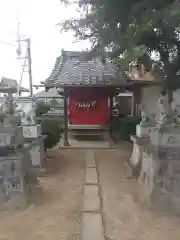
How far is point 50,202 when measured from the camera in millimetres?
5594

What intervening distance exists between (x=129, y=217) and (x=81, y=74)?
910cm

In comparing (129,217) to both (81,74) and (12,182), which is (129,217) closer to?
(12,182)

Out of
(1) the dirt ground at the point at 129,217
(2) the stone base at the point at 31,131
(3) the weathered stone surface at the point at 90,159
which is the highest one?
(2) the stone base at the point at 31,131

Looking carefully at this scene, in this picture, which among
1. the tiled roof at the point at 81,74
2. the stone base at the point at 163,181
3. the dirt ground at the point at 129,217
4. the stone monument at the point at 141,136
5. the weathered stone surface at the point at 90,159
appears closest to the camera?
the dirt ground at the point at 129,217

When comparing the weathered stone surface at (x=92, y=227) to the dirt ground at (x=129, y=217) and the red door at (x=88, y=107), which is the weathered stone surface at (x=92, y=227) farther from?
the red door at (x=88, y=107)

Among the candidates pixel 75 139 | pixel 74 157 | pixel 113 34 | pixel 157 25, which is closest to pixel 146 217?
pixel 157 25

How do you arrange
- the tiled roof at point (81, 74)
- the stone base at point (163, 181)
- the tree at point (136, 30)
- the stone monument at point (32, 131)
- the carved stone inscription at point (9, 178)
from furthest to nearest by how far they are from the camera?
Answer: 1. the tiled roof at point (81, 74)
2. the stone monument at point (32, 131)
3. the carved stone inscription at point (9, 178)
4. the stone base at point (163, 181)
5. the tree at point (136, 30)

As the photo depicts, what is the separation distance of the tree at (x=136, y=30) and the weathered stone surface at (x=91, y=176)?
2723 mm

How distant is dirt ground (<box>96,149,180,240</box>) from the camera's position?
4.13 metres

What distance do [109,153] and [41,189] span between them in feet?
17.3

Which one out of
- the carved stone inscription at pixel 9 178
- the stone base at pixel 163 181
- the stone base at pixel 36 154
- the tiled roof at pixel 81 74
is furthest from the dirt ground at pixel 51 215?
the tiled roof at pixel 81 74

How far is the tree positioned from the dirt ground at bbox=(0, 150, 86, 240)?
9.50ft

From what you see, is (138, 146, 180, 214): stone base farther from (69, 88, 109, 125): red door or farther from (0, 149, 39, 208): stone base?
(69, 88, 109, 125): red door

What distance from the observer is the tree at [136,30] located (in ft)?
15.6
